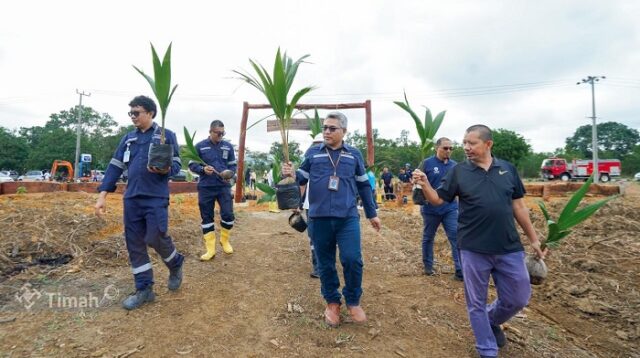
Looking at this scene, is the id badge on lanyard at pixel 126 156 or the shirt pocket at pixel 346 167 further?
the id badge on lanyard at pixel 126 156

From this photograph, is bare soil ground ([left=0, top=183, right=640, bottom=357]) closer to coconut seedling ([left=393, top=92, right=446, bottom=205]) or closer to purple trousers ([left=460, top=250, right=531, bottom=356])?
purple trousers ([left=460, top=250, right=531, bottom=356])

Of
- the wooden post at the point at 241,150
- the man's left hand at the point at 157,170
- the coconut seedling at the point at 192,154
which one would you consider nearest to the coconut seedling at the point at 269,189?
the coconut seedling at the point at 192,154

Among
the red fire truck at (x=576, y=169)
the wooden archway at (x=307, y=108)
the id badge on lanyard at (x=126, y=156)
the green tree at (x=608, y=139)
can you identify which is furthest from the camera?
the green tree at (x=608, y=139)

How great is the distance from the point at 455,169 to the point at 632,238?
579 centimetres

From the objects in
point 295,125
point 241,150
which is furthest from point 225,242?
point 241,150

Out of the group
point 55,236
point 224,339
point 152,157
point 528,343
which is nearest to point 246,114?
point 55,236

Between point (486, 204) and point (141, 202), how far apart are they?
2.75 meters

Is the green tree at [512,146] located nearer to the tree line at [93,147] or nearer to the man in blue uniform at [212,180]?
the tree line at [93,147]

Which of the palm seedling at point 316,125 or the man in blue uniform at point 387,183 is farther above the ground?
the palm seedling at point 316,125

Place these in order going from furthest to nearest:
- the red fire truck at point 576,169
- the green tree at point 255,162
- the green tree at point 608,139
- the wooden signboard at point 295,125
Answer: the green tree at point 608,139, the red fire truck at point 576,169, the green tree at point 255,162, the wooden signboard at point 295,125

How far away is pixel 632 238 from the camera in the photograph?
6176mm

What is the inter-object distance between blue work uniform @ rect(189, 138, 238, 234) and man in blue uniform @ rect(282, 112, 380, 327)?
180 cm

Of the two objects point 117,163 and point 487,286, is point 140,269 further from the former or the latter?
point 487,286

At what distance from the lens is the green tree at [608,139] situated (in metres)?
69.8
